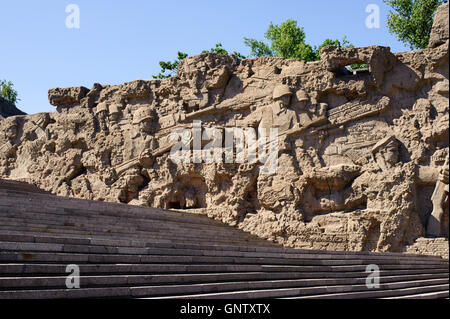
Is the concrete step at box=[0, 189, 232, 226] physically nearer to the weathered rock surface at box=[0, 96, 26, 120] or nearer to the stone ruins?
the stone ruins

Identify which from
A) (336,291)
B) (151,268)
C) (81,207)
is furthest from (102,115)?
(336,291)

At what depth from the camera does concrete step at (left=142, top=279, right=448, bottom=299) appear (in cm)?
571

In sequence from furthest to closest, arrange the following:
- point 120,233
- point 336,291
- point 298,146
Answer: point 298,146
point 120,233
point 336,291

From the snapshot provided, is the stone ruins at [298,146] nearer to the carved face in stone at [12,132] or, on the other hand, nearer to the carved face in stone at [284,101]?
the carved face in stone at [284,101]

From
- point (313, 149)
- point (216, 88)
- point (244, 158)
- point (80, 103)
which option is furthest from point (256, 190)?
point (80, 103)

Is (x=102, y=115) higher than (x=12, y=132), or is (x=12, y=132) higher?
(x=12, y=132)

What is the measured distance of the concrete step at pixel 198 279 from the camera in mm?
4852

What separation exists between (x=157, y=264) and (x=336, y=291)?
83.4 inches

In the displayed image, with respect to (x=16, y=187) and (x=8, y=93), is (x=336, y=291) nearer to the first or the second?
(x=16, y=187)

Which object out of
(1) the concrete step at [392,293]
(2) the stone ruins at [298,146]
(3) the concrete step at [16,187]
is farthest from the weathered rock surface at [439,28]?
(3) the concrete step at [16,187]

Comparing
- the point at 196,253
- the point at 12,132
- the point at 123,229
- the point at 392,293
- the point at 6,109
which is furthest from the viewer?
the point at 6,109

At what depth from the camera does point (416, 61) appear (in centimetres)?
1102

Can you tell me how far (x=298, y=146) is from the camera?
11.6 meters

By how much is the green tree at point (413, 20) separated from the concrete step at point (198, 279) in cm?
1171
